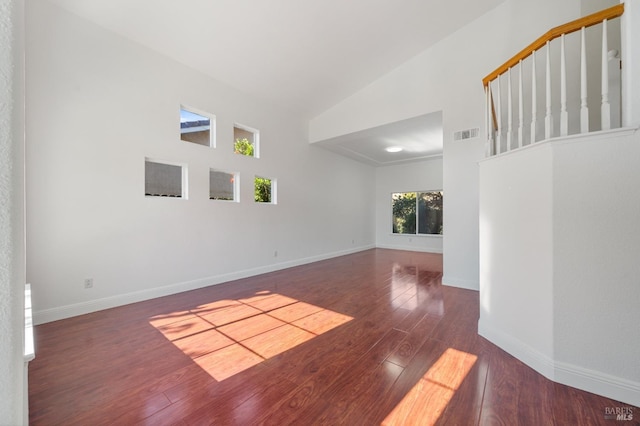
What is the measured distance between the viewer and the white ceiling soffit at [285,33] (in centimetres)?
282

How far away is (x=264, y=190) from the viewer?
16.4 ft

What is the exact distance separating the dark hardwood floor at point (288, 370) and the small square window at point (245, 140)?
2685 mm

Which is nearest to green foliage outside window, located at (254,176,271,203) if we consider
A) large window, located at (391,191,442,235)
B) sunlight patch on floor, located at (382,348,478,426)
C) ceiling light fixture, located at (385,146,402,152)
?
ceiling light fixture, located at (385,146,402,152)

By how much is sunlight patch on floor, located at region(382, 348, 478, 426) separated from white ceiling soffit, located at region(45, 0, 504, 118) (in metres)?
3.94

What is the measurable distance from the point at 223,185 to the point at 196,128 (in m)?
0.97

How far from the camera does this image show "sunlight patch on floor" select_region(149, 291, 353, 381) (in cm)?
196

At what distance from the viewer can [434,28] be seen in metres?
3.79

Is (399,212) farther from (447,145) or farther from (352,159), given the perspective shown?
(447,145)

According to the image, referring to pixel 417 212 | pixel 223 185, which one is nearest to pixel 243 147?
pixel 223 185

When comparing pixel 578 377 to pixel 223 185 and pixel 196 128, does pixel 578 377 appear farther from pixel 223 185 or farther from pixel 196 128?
pixel 196 128

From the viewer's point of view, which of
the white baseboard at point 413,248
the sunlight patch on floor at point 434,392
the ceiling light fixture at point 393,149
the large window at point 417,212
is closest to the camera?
the sunlight patch on floor at point 434,392

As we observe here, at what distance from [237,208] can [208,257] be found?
950 mm

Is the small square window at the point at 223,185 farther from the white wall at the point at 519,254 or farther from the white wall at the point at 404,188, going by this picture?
the white wall at the point at 404,188

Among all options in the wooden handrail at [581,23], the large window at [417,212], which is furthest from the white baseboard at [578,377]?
the large window at [417,212]
